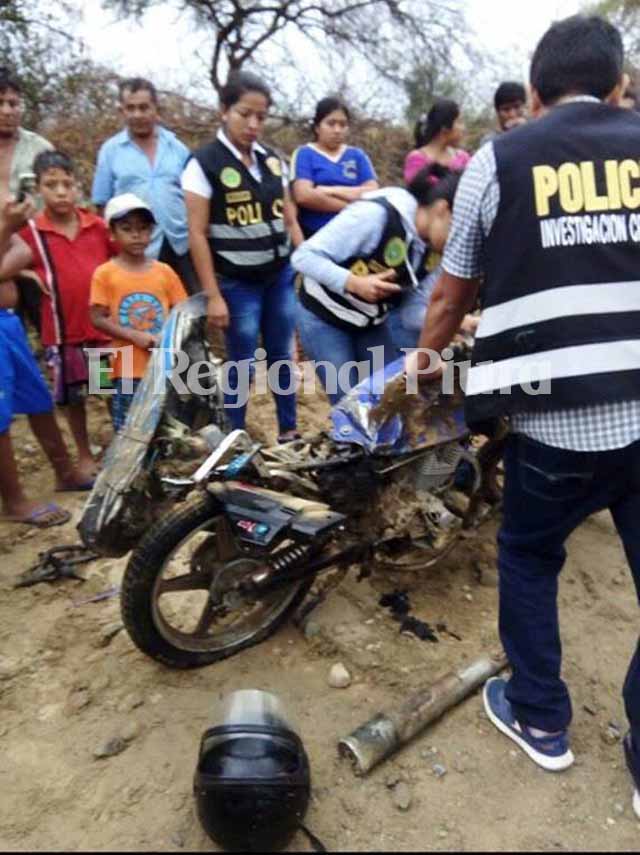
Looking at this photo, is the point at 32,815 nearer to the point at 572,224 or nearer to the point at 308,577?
the point at 308,577

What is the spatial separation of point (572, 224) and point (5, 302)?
8.52 ft

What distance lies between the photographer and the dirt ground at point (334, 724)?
6.59 feet

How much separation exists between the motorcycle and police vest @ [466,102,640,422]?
855 millimetres

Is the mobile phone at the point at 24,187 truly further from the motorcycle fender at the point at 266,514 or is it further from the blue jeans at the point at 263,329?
the motorcycle fender at the point at 266,514

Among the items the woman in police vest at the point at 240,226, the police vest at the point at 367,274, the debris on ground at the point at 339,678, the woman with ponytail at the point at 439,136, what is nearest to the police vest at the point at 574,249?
the police vest at the point at 367,274

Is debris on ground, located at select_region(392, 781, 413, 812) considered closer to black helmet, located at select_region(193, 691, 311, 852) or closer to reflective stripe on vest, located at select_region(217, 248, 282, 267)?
black helmet, located at select_region(193, 691, 311, 852)

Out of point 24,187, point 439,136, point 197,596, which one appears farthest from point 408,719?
point 439,136

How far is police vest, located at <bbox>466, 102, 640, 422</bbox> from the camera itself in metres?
1.70

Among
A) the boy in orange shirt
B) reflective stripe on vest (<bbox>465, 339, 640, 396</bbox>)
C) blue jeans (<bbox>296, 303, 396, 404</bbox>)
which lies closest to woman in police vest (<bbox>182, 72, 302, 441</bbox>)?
the boy in orange shirt

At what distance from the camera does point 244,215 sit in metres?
3.56

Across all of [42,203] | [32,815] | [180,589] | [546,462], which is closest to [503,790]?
[546,462]

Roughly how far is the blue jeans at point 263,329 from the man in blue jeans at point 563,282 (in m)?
1.83

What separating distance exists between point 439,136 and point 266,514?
10.1 ft

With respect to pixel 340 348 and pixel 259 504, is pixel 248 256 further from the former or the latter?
pixel 259 504
